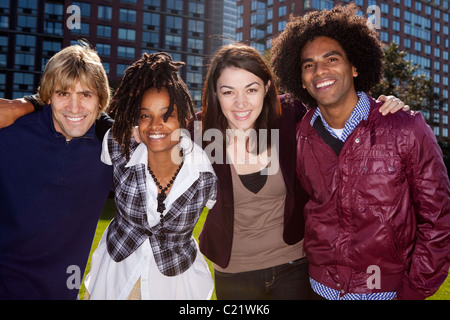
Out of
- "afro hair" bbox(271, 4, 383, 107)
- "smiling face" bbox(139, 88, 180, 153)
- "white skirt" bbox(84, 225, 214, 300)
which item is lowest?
"white skirt" bbox(84, 225, 214, 300)

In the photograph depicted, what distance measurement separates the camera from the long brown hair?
146 inches

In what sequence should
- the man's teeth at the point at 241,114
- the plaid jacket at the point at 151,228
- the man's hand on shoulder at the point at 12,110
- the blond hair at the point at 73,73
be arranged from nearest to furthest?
the plaid jacket at the point at 151,228, the man's hand on shoulder at the point at 12,110, the blond hair at the point at 73,73, the man's teeth at the point at 241,114

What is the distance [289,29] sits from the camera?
4.18 meters

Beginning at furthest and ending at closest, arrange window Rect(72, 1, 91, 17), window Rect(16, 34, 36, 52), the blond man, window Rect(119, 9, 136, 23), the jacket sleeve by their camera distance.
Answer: window Rect(119, 9, 136, 23) → window Rect(72, 1, 91, 17) → window Rect(16, 34, 36, 52) → the blond man → the jacket sleeve

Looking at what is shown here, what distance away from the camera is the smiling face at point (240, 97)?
364 cm

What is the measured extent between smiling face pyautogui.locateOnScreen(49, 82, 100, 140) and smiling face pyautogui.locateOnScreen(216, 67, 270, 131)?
122cm

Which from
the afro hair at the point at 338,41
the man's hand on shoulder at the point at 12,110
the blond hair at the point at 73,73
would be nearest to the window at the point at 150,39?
the afro hair at the point at 338,41

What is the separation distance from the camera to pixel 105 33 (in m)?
58.5

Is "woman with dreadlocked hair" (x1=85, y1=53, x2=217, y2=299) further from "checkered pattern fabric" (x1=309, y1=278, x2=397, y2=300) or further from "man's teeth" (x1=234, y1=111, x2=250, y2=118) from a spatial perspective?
"checkered pattern fabric" (x1=309, y1=278, x2=397, y2=300)

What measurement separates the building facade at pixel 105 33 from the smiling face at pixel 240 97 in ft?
169

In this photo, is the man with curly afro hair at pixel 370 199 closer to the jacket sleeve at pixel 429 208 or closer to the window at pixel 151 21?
the jacket sleeve at pixel 429 208

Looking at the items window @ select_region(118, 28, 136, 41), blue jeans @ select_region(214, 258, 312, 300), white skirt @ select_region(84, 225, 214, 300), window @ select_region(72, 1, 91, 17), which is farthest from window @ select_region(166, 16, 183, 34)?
white skirt @ select_region(84, 225, 214, 300)
